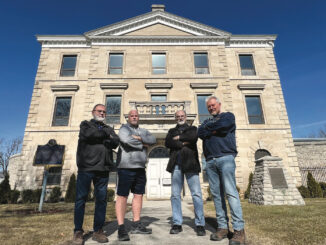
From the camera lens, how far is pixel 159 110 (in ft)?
36.6

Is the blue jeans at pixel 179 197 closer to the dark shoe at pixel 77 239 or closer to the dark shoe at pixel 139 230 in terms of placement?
the dark shoe at pixel 139 230

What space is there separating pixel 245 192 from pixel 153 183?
230 inches

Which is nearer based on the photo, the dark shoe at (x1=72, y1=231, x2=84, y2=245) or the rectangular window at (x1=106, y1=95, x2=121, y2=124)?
the dark shoe at (x1=72, y1=231, x2=84, y2=245)

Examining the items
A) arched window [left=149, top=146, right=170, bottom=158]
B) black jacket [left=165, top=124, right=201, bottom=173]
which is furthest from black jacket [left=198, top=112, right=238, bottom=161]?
arched window [left=149, top=146, right=170, bottom=158]

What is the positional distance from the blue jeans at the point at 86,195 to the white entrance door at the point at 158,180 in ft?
29.6

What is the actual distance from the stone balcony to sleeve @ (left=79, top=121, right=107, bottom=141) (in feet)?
23.9

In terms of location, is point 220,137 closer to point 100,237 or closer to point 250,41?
point 100,237

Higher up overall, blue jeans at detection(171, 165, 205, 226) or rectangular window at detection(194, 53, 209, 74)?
rectangular window at detection(194, 53, 209, 74)

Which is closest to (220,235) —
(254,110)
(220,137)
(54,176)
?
(220,137)

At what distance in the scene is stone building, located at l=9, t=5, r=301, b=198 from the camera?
40.1 ft

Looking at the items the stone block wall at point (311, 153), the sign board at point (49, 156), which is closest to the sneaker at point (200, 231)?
the sign board at point (49, 156)

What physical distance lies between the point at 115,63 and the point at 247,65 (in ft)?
35.6

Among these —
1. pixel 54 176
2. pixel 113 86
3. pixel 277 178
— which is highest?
pixel 113 86

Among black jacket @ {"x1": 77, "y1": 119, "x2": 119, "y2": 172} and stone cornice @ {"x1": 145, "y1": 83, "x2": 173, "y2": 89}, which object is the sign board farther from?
stone cornice @ {"x1": 145, "y1": 83, "x2": 173, "y2": 89}
